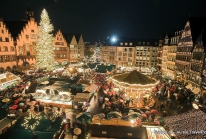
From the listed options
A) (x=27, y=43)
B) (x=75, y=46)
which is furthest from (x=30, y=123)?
(x=75, y=46)

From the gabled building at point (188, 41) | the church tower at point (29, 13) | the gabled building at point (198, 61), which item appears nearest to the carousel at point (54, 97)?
the gabled building at point (198, 61)

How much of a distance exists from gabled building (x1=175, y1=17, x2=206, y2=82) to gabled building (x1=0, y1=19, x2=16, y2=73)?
4137 cm

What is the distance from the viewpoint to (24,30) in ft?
133

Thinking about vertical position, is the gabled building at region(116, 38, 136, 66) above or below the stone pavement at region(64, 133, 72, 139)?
above

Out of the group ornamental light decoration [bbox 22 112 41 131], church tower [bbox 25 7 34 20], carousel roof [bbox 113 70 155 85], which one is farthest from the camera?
church tower [bbox 25 7 34 20]

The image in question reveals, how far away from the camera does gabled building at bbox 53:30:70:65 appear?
54209 mm

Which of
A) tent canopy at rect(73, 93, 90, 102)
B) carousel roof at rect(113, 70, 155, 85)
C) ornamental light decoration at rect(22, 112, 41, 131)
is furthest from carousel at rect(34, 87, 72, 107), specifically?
ornamental light decoration at rect(22, 112, 41, 131)

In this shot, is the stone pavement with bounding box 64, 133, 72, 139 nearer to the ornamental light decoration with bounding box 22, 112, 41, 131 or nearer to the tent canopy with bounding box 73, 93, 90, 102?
the ornamental light decoration with bounding box 22, 112, 41, 131

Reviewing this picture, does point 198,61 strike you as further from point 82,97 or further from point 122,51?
point 122,51

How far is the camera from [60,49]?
5591cm

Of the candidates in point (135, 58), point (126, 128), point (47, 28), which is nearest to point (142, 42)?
point (135, 58)

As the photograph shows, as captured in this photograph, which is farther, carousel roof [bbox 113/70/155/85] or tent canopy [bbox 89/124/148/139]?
carousel roof [bbox 113/70/155/85]

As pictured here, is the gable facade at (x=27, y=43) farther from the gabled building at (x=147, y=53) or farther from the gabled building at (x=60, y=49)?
the gabled building at (x=147, y=53)

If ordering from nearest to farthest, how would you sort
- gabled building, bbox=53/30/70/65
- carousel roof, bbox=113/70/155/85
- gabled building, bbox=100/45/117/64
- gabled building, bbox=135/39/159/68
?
1. carousel roof, bbox=113/70/155/85
2. gabled building, bbox=53/30/70/65
3. gabled building, bbox=135/39/159/68
4. gabled building, bbox=100/45/117/64
